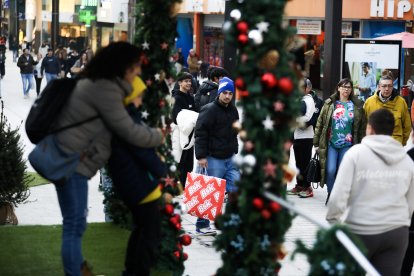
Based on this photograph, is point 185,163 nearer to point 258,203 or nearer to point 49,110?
point 49,110

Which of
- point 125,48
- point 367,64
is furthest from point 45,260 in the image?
point 367,64

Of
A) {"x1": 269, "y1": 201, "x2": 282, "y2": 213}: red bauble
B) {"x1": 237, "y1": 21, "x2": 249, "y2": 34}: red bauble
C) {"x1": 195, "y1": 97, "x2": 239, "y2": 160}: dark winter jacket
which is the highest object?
{"x1": 237, "y1": 21, "x2": 249, "y2": 34}: red bauble

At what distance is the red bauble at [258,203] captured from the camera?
584 cm

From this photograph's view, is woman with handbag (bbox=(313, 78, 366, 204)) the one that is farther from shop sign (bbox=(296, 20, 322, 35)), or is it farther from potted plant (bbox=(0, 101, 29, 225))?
shop sign (bbox=(296, 20, 322, 35))

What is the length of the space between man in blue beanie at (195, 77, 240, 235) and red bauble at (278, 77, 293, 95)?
537cm

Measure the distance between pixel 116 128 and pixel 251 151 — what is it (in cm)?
91

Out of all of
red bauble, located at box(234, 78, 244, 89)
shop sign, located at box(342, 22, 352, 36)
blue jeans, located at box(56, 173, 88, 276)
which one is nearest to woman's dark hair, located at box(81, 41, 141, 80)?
blue jeans, located at box(56, 173, 88, 276)

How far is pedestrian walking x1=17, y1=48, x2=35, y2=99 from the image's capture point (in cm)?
3544

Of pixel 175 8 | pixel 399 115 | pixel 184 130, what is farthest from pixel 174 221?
pixel 399 115

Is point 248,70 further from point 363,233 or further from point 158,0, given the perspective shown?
point 158,0

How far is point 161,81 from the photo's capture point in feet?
26.3

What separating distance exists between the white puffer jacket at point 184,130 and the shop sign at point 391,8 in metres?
24.7

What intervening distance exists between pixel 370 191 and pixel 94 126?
1.90m

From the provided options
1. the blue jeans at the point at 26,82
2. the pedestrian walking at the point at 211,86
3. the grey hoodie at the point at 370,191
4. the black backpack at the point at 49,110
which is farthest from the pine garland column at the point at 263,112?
the blue jeans at the point at 26,82
